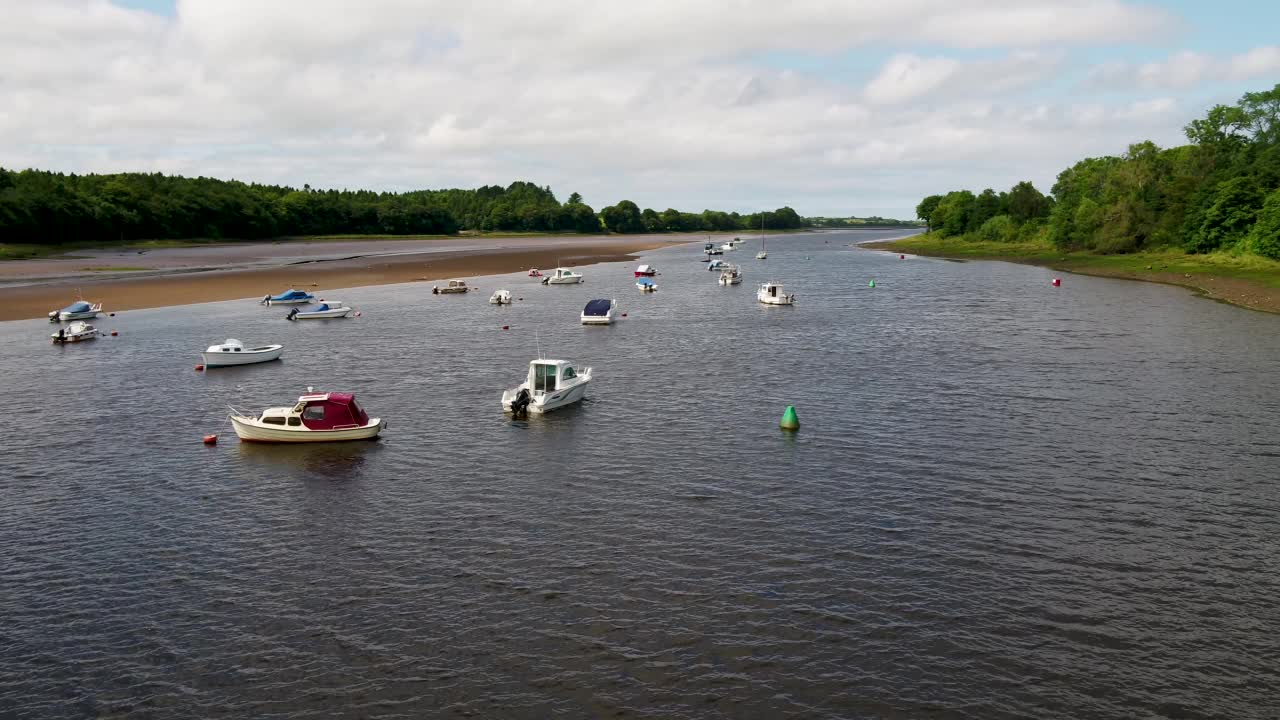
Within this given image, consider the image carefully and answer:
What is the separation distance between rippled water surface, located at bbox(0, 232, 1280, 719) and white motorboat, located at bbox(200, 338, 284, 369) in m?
2.30

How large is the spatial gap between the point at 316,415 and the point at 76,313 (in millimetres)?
61458

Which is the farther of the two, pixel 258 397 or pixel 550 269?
pixel 550 269

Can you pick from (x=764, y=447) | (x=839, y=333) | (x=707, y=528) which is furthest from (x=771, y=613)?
(x=839, y=333)

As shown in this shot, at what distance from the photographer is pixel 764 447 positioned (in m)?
44.0

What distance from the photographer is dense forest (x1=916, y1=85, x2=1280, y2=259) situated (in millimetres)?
130750

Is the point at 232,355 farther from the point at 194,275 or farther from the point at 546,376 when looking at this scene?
the point at 194,275

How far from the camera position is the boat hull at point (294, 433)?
45094mm

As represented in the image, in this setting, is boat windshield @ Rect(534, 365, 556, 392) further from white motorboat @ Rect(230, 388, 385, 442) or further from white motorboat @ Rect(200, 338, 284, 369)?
white motorboat @ Rect(200, 338, 284, 369)

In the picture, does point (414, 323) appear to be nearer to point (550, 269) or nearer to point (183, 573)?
point (183, 573)

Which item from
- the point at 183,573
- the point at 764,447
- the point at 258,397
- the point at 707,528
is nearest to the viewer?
the point at 183,573

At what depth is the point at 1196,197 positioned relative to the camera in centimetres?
14288

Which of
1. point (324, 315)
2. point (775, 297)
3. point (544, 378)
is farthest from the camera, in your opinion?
point (775, 297)

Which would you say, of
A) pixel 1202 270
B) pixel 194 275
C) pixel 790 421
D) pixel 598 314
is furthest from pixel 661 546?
pixel 194 275

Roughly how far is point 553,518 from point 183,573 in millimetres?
13020
